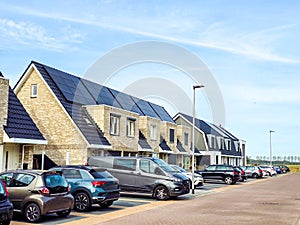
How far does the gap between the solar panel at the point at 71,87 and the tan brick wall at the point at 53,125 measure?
1130 millimetres

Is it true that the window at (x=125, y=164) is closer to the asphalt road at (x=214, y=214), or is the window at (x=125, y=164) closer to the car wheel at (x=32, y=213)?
the asphalt road at (x=214, y=214)

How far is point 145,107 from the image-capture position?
45.3 metres

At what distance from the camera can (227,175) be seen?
116 feet

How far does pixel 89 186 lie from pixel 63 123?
44.9 ft

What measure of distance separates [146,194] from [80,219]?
8284 mm

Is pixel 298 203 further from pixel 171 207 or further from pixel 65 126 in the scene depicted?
pixel 65 126

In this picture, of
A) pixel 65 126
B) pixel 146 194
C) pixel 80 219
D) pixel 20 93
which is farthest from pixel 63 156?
pixel 80 219

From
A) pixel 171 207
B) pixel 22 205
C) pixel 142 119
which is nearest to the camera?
pixel 22 205

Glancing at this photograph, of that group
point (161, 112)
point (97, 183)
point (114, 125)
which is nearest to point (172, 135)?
point (161, 112)

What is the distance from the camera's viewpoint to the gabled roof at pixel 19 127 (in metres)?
21.7

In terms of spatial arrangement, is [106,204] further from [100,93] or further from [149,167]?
[100,93]

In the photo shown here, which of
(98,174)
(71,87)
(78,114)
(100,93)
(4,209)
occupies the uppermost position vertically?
(100,93)

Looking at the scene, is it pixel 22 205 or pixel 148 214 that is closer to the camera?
pixel 22 205

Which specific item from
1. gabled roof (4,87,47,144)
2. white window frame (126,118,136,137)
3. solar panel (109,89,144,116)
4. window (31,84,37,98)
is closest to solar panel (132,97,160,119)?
solar panel (109,89,144,116)
